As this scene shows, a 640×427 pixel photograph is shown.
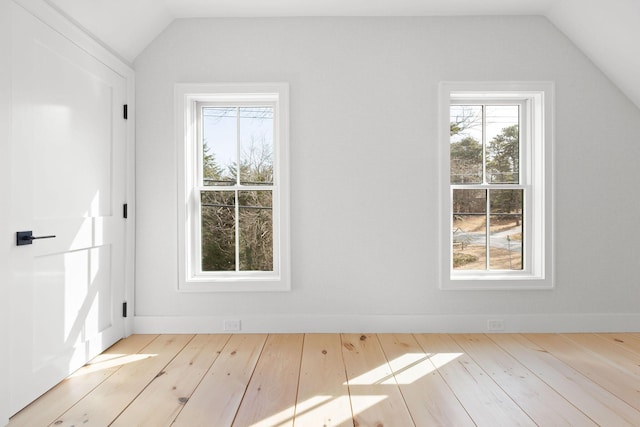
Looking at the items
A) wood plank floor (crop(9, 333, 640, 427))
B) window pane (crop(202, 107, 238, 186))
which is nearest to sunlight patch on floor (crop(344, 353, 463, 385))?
wood plank floor (crop(9, 333, 640, 427))

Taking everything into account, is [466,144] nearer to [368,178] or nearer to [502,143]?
[502,143]

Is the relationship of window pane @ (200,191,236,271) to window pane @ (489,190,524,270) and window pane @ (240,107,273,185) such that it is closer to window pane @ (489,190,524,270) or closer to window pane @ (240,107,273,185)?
window pane @ (240,107,273,185)

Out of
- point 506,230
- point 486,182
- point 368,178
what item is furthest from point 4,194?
point 506,230

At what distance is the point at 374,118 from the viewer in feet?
10.6

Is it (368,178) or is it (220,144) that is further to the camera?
(220,144)

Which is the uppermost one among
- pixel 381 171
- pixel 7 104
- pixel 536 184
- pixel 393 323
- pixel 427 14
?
pixel 427 14

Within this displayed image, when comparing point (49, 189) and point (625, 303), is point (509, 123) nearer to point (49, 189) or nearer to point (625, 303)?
point (625, 303)

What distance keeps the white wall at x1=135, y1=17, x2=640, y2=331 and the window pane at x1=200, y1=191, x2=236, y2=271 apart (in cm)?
28

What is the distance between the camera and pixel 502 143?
3408mm

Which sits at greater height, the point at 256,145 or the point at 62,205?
the point at 256,145

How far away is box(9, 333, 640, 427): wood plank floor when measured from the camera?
1.97 meters

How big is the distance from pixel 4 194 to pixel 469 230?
326 centimetres

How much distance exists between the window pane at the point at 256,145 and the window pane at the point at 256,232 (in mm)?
162

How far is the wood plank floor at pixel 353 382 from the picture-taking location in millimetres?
1966
